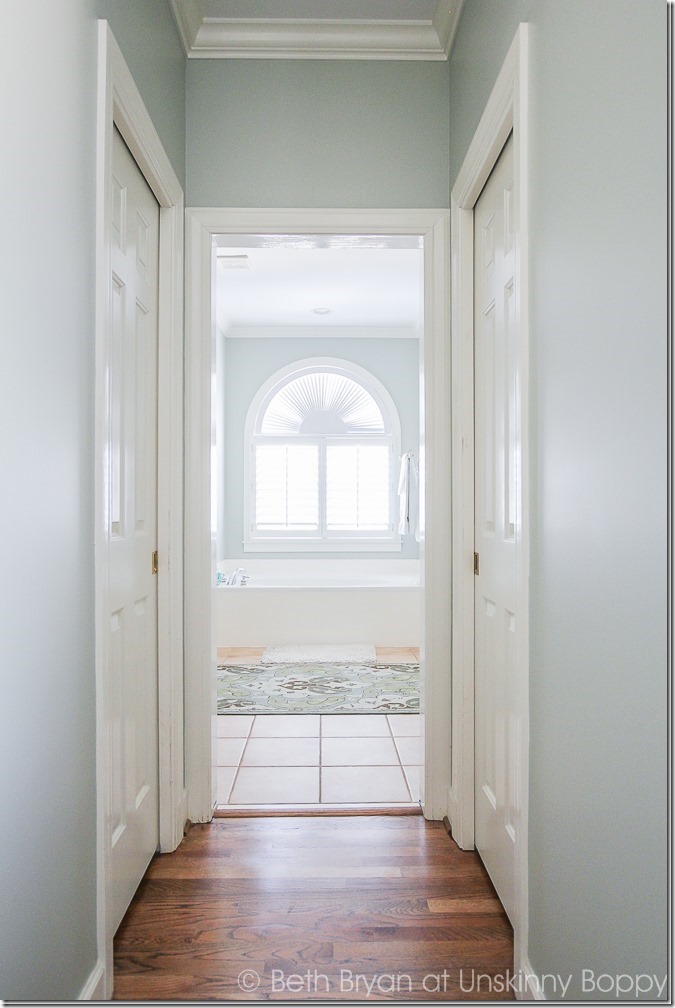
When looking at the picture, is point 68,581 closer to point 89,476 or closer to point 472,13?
point 89,476

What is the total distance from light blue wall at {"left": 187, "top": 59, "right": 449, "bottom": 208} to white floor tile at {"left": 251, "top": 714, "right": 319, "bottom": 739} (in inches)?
93.0

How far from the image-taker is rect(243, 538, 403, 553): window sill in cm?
716

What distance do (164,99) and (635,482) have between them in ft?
6.51

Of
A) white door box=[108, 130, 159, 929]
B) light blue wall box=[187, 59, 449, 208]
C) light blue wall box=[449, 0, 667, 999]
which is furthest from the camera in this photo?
light blue wall box=[187, 59, 449, 208]

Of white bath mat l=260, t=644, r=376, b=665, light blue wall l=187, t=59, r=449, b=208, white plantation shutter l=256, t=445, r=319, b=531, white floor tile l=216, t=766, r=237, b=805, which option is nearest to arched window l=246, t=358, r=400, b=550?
white plantation shutter l=256, t=445, r=319, b=531

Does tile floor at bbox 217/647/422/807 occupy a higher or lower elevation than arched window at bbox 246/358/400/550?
lower

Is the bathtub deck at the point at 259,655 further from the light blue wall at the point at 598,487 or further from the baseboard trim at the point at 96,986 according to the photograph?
the light blue wall at the point at 598,487

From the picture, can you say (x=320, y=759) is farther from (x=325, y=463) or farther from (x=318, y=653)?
(x=325, y=463)

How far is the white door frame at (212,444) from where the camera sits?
2533 mm

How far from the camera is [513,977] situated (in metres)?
1.68

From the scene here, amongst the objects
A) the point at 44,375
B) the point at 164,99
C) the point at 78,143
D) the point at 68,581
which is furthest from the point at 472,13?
the point at 68,581

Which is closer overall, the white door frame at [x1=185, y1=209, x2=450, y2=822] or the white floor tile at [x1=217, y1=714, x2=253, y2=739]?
the white door frame at [x1=185, y1=209, x2=450, y2=822]

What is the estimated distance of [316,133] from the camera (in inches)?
102

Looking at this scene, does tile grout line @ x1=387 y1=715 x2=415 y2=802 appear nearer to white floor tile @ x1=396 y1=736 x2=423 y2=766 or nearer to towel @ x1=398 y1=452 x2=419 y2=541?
white floor tile @ x1=396 y1=736 x2=423 y2=766
